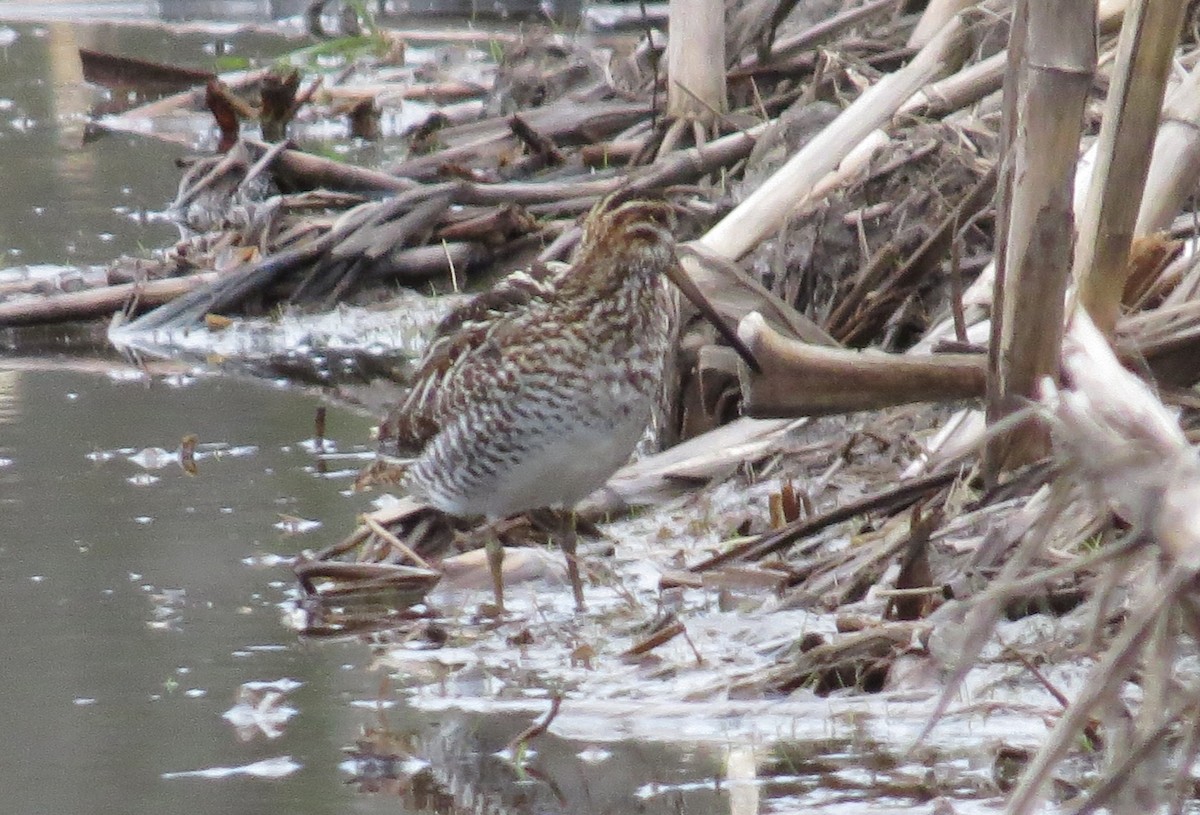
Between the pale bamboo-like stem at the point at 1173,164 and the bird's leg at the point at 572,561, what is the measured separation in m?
1.39

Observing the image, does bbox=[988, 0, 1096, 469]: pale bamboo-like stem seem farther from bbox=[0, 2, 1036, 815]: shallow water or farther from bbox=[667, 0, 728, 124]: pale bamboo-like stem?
bbox=[667, 0, 728, 124]: pale bamboo-like stem

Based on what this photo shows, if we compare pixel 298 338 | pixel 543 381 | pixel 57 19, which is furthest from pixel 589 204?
pixel 57 19

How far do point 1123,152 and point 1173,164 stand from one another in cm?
76

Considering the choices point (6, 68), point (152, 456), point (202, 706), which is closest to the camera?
point (202, 706)

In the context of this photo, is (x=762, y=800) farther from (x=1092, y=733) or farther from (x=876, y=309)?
(x=876, y=309)

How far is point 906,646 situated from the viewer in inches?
147

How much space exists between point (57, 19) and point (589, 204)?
7501 millimetres

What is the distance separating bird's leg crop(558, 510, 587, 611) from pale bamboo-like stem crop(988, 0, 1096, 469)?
3.31ft

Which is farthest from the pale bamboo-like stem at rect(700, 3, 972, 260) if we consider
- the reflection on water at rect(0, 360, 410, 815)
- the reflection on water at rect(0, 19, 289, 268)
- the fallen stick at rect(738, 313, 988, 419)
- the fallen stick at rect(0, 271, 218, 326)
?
the reflection on water at rect(0, 19, 289, 268)

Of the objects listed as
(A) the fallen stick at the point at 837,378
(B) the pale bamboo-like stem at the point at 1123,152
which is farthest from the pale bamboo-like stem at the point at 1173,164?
(A) the fallen stick at the point at 837,378

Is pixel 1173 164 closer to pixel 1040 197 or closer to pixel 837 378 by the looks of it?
pixel 1040 197

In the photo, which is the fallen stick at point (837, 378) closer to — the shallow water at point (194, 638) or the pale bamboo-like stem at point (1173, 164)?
the pale bamboo-like stem at point (1173, 164)

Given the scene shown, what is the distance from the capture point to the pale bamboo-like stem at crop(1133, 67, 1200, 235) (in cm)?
466

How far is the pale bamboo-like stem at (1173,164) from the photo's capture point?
15.3 ft
